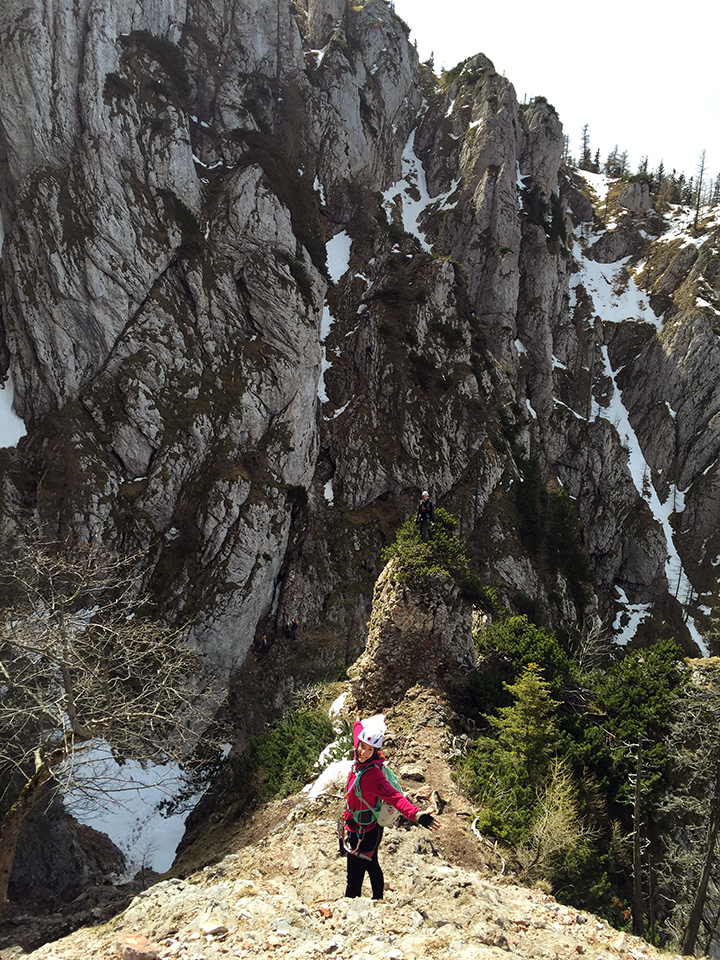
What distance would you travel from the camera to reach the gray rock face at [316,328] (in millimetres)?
34031

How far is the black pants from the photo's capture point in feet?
17.5

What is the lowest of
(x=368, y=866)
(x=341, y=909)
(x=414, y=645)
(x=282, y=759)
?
(x=282, y=759)

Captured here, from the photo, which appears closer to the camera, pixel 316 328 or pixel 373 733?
pixel 373 733

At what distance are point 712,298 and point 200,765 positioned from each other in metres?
84.5

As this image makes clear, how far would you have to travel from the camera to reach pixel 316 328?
45844 mm

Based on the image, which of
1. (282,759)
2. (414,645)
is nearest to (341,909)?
(282,759)

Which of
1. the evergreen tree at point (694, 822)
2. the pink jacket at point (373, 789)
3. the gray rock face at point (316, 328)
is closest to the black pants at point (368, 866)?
the pink jacket at point (373, 789)

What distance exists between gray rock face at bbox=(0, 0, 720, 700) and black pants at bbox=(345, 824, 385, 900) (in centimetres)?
2865

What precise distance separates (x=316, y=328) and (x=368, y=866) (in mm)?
44833

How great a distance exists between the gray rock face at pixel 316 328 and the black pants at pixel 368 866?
94.0 ft

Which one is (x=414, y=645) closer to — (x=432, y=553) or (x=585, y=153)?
(x=432, y=553)

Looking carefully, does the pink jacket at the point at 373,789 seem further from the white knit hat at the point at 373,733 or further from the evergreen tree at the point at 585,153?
the evergreen tree at the point at 585,153

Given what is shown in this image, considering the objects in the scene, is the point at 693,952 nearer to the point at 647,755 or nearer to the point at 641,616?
the point at 647,755

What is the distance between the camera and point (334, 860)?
8.17 metres
